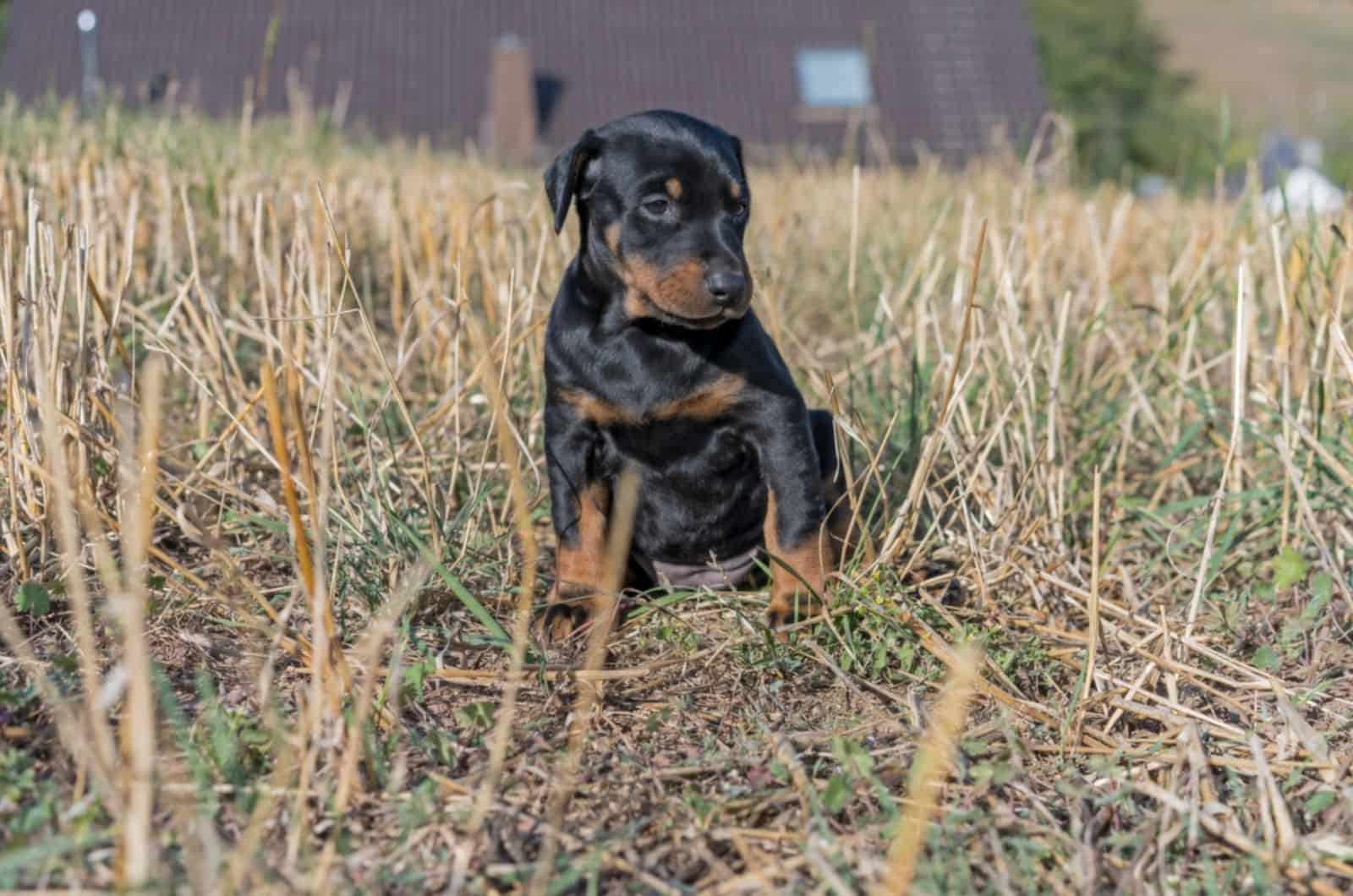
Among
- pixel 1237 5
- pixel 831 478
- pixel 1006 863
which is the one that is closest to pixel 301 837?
pixel 1006 863

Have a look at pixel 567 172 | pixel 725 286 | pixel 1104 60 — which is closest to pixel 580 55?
pixel 567 172

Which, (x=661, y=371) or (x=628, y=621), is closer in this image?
(x=661, y=371)

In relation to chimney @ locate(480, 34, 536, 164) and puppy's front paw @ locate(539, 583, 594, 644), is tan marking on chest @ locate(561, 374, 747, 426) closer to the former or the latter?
puppy's front paw @ locate(539, 583, 594, 644)

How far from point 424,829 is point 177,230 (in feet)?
13.0

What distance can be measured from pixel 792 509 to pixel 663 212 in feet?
2.54

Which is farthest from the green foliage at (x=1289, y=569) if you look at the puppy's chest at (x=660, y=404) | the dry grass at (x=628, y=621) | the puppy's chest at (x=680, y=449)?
the puppy's chest at (x=660, y=404)

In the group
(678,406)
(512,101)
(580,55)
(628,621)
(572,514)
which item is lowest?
(628,621)

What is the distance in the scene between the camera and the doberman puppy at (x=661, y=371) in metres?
3.05

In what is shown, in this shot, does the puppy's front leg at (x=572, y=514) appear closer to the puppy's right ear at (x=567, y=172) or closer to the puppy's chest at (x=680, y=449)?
the puppy's chest at (x=680, y=449)

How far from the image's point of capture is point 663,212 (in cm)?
306

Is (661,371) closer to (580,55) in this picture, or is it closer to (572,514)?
(572,514)

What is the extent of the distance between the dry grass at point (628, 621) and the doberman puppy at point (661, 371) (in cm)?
17

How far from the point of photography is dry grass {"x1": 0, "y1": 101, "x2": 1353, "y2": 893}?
2061 millimetres

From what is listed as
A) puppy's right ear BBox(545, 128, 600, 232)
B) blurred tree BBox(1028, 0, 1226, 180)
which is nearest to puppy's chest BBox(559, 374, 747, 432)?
puppy's right ear BBox(545, 128, 600, 232)
